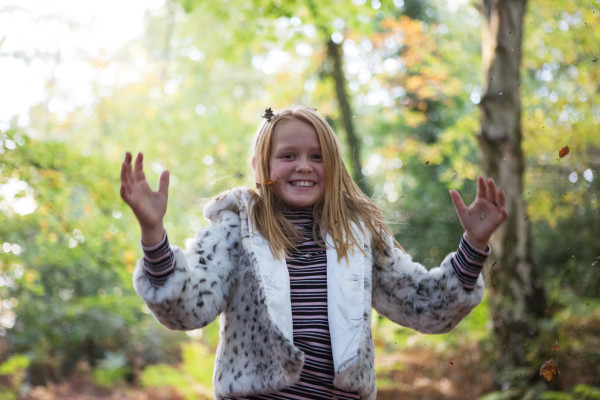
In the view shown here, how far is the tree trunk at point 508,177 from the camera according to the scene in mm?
4977

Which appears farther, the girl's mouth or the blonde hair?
the girl's mouth

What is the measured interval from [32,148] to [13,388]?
5.72 meters

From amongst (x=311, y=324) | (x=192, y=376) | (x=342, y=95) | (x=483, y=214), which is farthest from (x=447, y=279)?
(x=342, y=95)

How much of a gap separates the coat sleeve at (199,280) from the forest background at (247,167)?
398 mm

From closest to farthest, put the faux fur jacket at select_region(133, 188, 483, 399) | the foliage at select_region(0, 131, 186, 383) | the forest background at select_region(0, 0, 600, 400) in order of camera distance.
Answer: the faux fur jacket at select_region(133, 188, 483, 399), the foliage at select_region(0, 131, 186, 383), the forest background at select_region(0, 0, 600, 400)

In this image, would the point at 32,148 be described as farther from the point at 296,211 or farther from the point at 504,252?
the point at 504,252

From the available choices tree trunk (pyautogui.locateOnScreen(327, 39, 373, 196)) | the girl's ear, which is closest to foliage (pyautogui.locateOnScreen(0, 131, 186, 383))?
the girl's ear

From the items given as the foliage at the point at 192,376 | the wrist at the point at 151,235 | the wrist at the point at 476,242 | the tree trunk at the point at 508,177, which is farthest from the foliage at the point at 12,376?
the wrist at the point at 476,242

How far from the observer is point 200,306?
191 centimetres

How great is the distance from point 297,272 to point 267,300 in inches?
8.3

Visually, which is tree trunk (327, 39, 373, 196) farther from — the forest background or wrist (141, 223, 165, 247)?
wrist (141, 223, 165, 247)

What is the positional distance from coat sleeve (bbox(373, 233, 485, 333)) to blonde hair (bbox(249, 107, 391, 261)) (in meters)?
0.09

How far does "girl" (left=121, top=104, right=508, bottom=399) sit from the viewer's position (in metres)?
1.88

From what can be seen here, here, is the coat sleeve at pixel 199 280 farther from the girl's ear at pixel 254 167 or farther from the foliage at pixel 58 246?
the foliage at pixel 58 246
